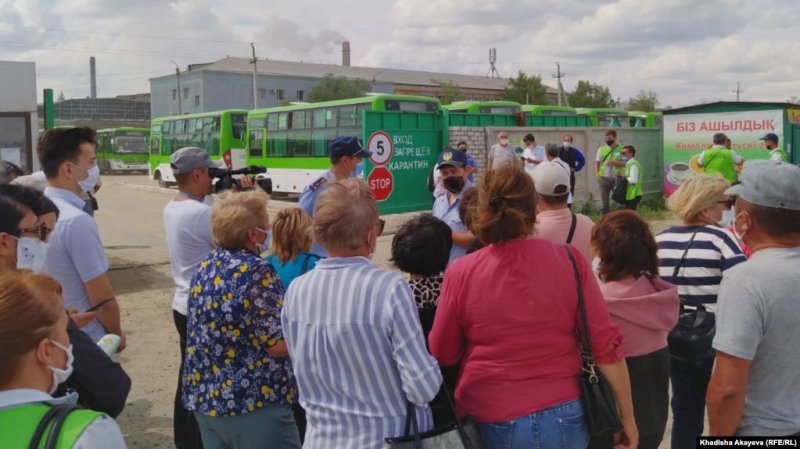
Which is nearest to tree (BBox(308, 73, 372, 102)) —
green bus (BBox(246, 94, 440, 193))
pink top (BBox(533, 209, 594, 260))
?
green bus (BBox(246, 94, 440, 193))

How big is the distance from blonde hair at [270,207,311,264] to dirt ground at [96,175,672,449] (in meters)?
2.02

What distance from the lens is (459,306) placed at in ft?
8.18

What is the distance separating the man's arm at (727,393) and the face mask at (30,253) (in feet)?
8.24

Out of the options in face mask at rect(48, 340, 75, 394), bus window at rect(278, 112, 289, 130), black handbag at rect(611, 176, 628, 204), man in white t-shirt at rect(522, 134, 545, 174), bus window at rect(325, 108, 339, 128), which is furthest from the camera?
bus window at rect(278, 112, 289, 130)

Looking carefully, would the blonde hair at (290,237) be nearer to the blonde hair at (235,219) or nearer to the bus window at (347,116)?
the blonde hair at (235,219)

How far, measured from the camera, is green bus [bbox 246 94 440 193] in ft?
67.1

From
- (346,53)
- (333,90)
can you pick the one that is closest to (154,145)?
(333,90)

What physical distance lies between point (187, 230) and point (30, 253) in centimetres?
111

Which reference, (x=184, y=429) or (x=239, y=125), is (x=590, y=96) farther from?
(x=184, y=429)

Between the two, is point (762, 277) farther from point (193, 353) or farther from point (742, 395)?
point (193, 353)

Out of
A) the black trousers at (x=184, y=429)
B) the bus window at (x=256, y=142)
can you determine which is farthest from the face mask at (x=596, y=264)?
the bus window at (x=256, y=142)

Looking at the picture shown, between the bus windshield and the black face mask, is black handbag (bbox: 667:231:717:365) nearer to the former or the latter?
the black face mask

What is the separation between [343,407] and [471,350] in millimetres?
494

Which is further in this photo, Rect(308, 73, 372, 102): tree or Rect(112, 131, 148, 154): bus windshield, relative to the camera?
Rect(308, 73, 372, 102): tree
